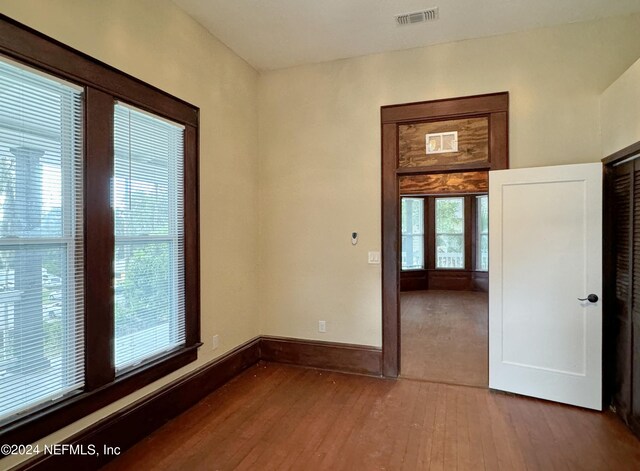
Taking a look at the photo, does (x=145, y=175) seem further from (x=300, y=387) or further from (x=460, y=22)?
(x=460, y=22)

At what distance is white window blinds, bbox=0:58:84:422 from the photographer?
1.80 metres

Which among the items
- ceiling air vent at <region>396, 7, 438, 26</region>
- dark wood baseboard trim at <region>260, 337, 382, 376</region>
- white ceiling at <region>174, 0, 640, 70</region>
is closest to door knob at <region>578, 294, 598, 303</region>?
dark wood baseboard trim at <region>260, 337, 382, 376</region>

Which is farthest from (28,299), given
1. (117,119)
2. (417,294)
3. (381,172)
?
(417,294)

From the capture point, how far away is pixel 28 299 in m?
1.89

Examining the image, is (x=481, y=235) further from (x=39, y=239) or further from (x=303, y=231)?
(x=39, y=239)

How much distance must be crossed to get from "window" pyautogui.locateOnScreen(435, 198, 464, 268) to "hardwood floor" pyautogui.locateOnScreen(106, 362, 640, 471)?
614cm

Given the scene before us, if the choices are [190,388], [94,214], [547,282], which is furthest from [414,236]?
[94,214]

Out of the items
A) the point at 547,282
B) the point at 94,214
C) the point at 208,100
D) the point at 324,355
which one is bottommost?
the point at 324,355

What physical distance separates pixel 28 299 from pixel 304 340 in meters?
2.63

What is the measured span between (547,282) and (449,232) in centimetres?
622

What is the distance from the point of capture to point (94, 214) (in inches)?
86.5

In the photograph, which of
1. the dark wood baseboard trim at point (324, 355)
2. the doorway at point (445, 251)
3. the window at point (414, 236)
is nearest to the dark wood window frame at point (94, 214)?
the dark wood baseboard trim at point (324, 355)

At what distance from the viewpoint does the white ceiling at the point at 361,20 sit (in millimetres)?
2855

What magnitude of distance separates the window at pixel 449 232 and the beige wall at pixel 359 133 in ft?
19.6
